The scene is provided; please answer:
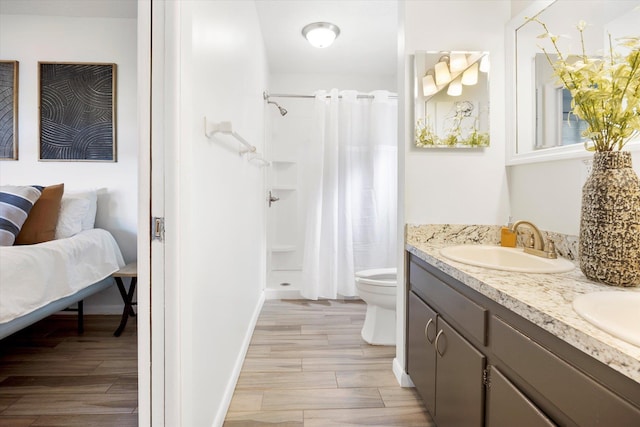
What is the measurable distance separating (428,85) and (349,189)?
4.66 ft

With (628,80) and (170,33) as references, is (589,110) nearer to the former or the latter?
(628,80)

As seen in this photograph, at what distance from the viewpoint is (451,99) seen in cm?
172

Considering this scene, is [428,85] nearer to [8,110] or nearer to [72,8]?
[72,8]

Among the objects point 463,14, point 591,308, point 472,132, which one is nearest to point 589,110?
point 591,308

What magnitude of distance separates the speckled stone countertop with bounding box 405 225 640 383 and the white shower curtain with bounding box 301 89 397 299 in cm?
143

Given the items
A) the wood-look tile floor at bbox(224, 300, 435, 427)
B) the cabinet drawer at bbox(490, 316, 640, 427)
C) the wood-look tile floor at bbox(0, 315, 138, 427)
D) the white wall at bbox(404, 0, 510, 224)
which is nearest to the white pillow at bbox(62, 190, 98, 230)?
the wood-look tile floor at bbox(0, 315, 138, 427)

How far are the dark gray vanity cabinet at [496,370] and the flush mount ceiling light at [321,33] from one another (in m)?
1.89

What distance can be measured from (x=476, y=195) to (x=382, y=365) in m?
1.13

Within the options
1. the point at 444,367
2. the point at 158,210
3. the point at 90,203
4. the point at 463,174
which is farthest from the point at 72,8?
the point at 444,367

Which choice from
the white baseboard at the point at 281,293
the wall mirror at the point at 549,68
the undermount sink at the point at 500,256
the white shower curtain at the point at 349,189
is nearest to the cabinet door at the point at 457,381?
the undermount sink at the point at 500,256

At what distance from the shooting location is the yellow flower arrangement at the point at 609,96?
35.1 inches

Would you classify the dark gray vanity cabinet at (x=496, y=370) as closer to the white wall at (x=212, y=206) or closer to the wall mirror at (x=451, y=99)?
the wall mirror at (x=451, y=99)

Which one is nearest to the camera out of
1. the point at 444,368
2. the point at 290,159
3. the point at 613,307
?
the point at 613,307

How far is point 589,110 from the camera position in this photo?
0.99 meters
